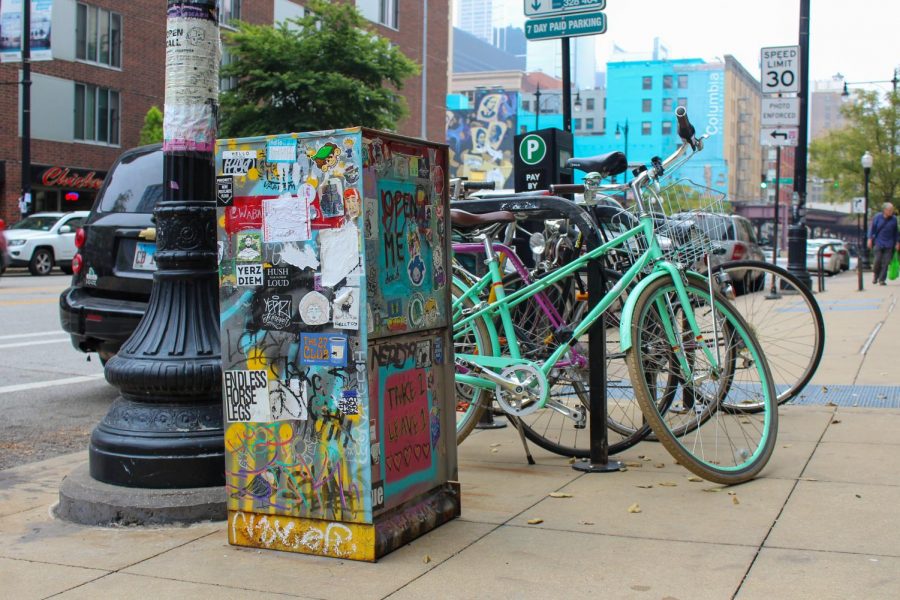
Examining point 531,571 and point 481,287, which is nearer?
point 531,571

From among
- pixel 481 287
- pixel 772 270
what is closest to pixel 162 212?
pixel 481 287

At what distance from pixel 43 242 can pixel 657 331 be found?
25141 millimetres

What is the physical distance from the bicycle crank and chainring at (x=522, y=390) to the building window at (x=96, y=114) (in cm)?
3389

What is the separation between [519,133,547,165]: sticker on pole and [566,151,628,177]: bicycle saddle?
8.99ft

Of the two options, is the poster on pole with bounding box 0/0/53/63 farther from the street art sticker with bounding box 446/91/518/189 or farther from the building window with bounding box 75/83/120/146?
the street art sticker with bounding box 446/91/518/189

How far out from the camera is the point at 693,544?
3873 millimetres

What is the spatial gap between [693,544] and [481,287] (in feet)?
6.29

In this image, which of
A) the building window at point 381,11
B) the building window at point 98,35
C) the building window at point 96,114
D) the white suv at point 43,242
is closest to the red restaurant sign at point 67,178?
the building window at point 96,114

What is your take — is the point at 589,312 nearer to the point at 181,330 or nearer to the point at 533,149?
the point at 181,330

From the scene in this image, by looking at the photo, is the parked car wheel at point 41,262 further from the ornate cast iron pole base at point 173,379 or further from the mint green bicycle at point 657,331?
the mint green bicycle at point 657,331

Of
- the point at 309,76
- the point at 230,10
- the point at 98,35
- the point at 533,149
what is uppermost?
the point at 230,10

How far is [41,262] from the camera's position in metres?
26.8

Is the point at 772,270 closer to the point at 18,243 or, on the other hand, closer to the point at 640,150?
the point at 18,243

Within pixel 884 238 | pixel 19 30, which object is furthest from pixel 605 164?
pixel 19 30
